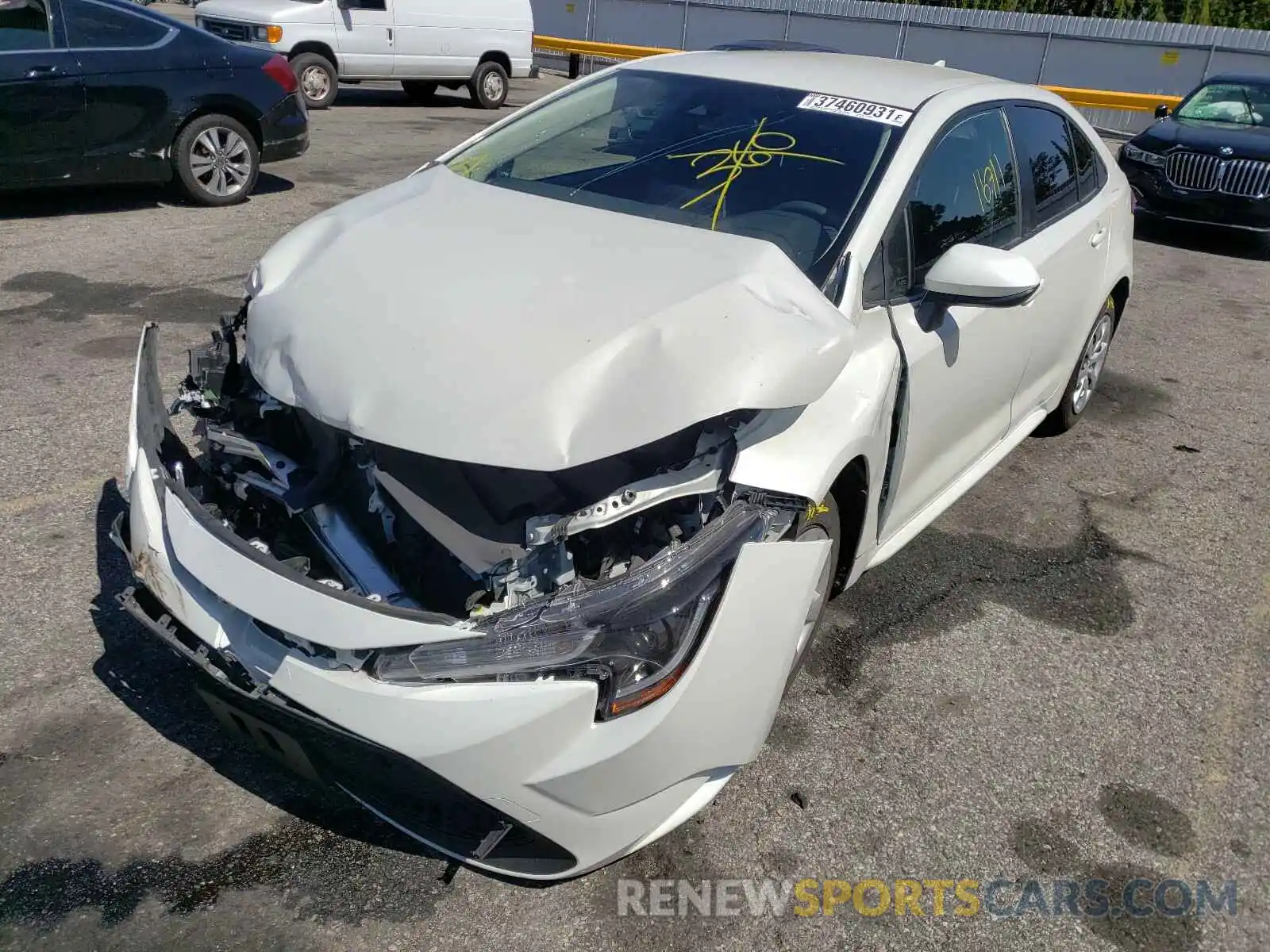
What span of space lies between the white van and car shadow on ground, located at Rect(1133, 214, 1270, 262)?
8987 mm

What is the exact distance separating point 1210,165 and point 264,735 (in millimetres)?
9665

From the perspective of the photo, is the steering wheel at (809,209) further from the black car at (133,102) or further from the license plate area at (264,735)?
the black car at (133,102)

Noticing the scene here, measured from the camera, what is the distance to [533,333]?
8.50 feet

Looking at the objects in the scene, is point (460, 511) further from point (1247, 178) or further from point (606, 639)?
point (1247, 178)

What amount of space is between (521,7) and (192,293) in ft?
35.0

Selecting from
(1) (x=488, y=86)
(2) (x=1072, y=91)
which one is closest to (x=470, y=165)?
(1) (x=488, y=86)

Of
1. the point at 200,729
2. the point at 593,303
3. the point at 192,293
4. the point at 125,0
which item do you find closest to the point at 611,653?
the point at 593,303

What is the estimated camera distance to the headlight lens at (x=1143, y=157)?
9625 mm

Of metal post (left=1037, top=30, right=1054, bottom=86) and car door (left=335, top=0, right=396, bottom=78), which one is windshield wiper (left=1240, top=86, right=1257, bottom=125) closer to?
car door (left=335, top=0, right=396, bottom=78)

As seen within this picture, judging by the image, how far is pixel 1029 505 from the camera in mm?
4699

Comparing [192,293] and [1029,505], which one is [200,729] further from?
[192,293]

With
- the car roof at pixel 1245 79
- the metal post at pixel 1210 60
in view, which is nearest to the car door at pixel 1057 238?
the car roof at pixel 1245 79

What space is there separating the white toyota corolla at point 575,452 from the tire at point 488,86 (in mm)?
12541

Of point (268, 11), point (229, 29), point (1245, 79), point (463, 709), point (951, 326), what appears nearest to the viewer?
point (463, 709)
